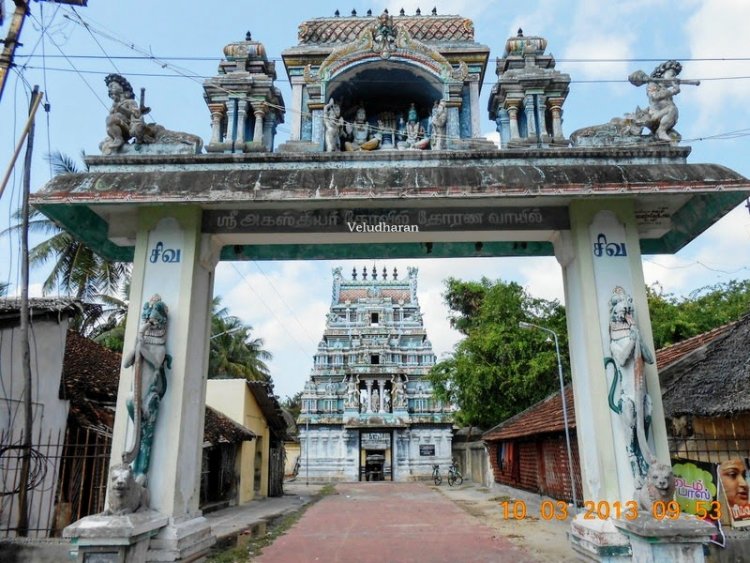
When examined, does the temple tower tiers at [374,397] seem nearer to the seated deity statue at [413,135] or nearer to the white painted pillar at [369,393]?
the white painted pillar at [369,393]

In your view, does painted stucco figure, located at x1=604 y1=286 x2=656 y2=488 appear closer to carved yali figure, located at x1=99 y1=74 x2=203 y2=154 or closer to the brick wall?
carved yali figure, located at x1=99 y1=74 x2=203 y2=154

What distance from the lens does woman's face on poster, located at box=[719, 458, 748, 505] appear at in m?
7.96

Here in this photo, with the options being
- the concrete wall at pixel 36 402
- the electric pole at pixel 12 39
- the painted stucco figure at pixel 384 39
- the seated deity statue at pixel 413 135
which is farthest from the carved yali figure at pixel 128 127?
the concrete wall at pixel 36 402

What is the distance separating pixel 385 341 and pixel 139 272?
33.4 meters

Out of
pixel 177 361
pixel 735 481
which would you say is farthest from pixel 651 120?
pixel 177 361

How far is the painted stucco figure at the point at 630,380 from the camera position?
5566 millimetres

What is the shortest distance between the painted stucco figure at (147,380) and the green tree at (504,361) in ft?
63.9

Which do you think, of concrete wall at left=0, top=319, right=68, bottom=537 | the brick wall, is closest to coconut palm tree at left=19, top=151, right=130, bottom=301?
concrete wall at left=0, top=319, right=68, bottom=537

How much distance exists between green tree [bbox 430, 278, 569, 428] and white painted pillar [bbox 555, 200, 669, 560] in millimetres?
17317

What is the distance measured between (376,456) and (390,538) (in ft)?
101

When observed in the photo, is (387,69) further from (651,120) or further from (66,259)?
(66,259)

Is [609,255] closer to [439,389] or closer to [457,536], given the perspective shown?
[457,536]

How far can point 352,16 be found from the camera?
1002 centimetres

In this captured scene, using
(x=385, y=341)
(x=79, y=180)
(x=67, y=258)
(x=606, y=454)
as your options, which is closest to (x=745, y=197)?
(x=606, y=454)
